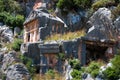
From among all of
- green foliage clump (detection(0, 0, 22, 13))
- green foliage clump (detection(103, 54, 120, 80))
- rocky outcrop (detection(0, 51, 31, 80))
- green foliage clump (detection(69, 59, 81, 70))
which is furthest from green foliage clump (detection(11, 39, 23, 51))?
green foliage clump (detection(0, 0, 22, 13))

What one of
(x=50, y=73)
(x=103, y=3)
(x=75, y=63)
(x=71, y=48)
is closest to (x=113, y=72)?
(x=75, y=63)

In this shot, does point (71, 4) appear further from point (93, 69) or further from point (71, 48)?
point (93, 69)

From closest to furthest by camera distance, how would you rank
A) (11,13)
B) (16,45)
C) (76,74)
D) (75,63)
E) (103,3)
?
(76,74), (75,63), (16,45), (103,3), (11,13)

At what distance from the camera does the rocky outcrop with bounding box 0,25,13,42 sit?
48.0m

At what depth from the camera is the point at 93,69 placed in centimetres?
3362

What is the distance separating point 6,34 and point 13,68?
12211 millimetres

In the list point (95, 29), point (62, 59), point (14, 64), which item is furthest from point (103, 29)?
point (14, 64)

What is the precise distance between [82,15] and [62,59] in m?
15.3

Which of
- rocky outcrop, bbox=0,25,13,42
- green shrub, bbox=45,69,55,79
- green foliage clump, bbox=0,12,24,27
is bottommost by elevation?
green shrub, bbox=45,69,55,79

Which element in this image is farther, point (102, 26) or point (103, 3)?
point (103, 3)

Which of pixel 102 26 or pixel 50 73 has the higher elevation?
pixel 102 26

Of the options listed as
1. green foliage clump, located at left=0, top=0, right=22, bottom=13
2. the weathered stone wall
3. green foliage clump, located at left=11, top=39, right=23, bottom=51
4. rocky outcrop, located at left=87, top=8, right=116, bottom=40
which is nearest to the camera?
the weathered stone wall

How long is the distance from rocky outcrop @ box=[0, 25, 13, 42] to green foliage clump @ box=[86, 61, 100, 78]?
15480 mm

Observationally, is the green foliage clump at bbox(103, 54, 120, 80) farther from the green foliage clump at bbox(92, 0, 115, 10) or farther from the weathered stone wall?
the green foliage clump at bbox(92, 0, 115, 10)
